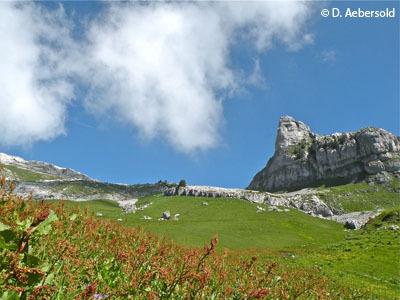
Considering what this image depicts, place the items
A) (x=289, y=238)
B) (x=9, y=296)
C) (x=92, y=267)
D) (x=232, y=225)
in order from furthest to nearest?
(x=232, y=225) < (x=289, y=238) < (x=92, y=267) < (x=9, y=296)

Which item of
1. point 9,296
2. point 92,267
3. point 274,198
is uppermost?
point 274,198

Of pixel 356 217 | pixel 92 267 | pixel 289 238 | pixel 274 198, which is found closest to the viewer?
pixel 92 267

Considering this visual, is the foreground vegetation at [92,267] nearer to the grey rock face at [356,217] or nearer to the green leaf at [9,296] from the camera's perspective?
the green leaf at [9,296]

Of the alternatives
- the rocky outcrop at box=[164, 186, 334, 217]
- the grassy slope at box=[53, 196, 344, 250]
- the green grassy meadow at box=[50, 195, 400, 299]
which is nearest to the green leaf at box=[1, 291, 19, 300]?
the green grassy meadow at box=[50, 195, 400, 299]

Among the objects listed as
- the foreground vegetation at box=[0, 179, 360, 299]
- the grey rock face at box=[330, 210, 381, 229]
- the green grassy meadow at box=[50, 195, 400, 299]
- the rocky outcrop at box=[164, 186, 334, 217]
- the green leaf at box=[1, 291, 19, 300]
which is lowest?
the green leaf at box=[1, 291, 19, 300]

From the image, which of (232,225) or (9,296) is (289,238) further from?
(9,296)

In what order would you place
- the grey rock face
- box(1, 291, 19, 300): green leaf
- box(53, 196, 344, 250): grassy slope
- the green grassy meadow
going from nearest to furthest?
box(1, 291, 19, 300): green leaf
the green grassy meadow
box(53, 196, 344, 250): grassy slope
the grey rock face

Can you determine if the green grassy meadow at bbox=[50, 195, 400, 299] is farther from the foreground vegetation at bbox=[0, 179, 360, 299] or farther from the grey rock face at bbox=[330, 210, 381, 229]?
the grey rock face at bbox=[330, 210, 381, 229]

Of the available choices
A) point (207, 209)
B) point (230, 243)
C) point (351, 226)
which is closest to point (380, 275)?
point (230, 243)

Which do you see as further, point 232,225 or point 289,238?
point 232,225

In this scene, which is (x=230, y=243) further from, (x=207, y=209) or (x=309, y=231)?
(x=207, y=209)

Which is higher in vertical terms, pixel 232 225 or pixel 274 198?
pixel 274 198

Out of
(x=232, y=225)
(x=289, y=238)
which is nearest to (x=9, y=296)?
(x=289, y=238)

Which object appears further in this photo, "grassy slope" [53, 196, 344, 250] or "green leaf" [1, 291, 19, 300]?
"grassy slope" [53, 196, 344, 250]
